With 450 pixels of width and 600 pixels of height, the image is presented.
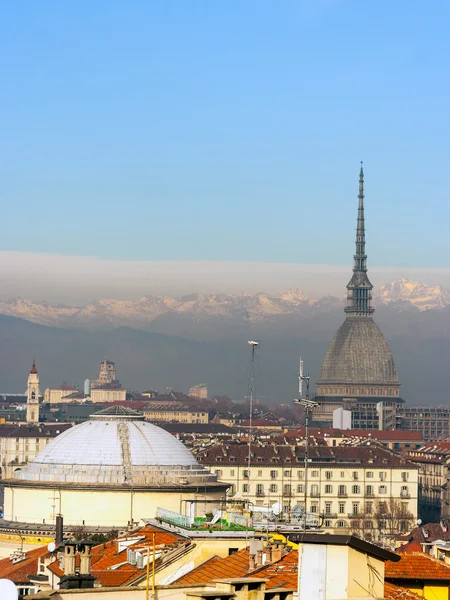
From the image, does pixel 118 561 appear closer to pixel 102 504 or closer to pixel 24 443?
pixel 102 504

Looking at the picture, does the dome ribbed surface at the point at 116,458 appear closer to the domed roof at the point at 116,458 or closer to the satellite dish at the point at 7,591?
the domed roof at the point at 116,458

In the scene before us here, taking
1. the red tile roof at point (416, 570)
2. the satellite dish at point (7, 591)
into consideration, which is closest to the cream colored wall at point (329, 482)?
the red tile roof at point (416, 570)

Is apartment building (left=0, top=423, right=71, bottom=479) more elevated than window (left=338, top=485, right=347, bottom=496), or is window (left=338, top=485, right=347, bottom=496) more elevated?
apartment building (left=0, top=423, right=71, bottom=479)

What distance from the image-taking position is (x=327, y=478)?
13762 centimetres

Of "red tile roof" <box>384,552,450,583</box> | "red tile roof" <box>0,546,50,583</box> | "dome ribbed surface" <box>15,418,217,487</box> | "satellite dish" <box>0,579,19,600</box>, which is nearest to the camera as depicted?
"satellite dish" <box>0,579,19,600</box>

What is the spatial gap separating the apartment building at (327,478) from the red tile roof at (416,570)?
10337cm

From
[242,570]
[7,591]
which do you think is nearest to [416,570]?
[242,570]

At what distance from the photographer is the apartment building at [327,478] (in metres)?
132

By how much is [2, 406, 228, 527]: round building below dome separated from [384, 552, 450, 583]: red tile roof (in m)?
43.4

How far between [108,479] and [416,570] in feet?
154

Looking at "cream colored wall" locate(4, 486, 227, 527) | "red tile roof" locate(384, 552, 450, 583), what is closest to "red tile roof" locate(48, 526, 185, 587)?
"red tile roof" locate(384, 552, 450, 583)

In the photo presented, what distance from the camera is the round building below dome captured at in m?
70.3

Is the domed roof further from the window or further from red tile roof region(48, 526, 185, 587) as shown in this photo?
the window

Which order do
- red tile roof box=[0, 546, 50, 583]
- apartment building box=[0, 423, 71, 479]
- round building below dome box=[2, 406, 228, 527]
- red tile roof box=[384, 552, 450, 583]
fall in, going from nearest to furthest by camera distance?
1. red tile roof box=[384, 552, 450, 583]
2. red tile roof box=[0, 546, 50, 583]
3. round building below dome box=[2, 406, 228, 527]
4. apartment building box=[0, 423, 71, 479]
